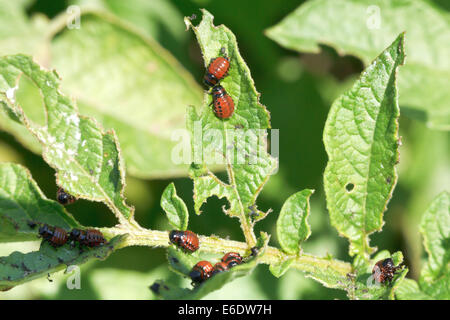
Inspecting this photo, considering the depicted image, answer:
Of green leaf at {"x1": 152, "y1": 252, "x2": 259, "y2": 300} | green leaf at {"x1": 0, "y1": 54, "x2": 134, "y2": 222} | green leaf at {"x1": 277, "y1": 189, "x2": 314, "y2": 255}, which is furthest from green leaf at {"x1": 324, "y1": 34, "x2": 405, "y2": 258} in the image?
green leaf at {"x1": 0, "y1": 54, "x2": 134, "y2": 222}

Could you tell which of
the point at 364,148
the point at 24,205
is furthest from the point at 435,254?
the point at 24,205

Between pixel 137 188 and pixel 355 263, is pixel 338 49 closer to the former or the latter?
pixel 355 263

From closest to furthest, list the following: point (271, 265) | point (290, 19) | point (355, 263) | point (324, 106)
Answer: point (271, 265), point (355, 263), point (290, 19), point (324, 106)

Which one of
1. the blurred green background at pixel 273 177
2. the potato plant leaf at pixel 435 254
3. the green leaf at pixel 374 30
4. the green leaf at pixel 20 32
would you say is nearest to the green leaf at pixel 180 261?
the potato plant leaf at pixel 435 254

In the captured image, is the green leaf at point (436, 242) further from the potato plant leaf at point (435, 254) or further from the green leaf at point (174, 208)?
the green leaf at point (174, 208)

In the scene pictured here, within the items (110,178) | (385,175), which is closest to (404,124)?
(385,175)

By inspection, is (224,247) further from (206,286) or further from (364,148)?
(364,148)
